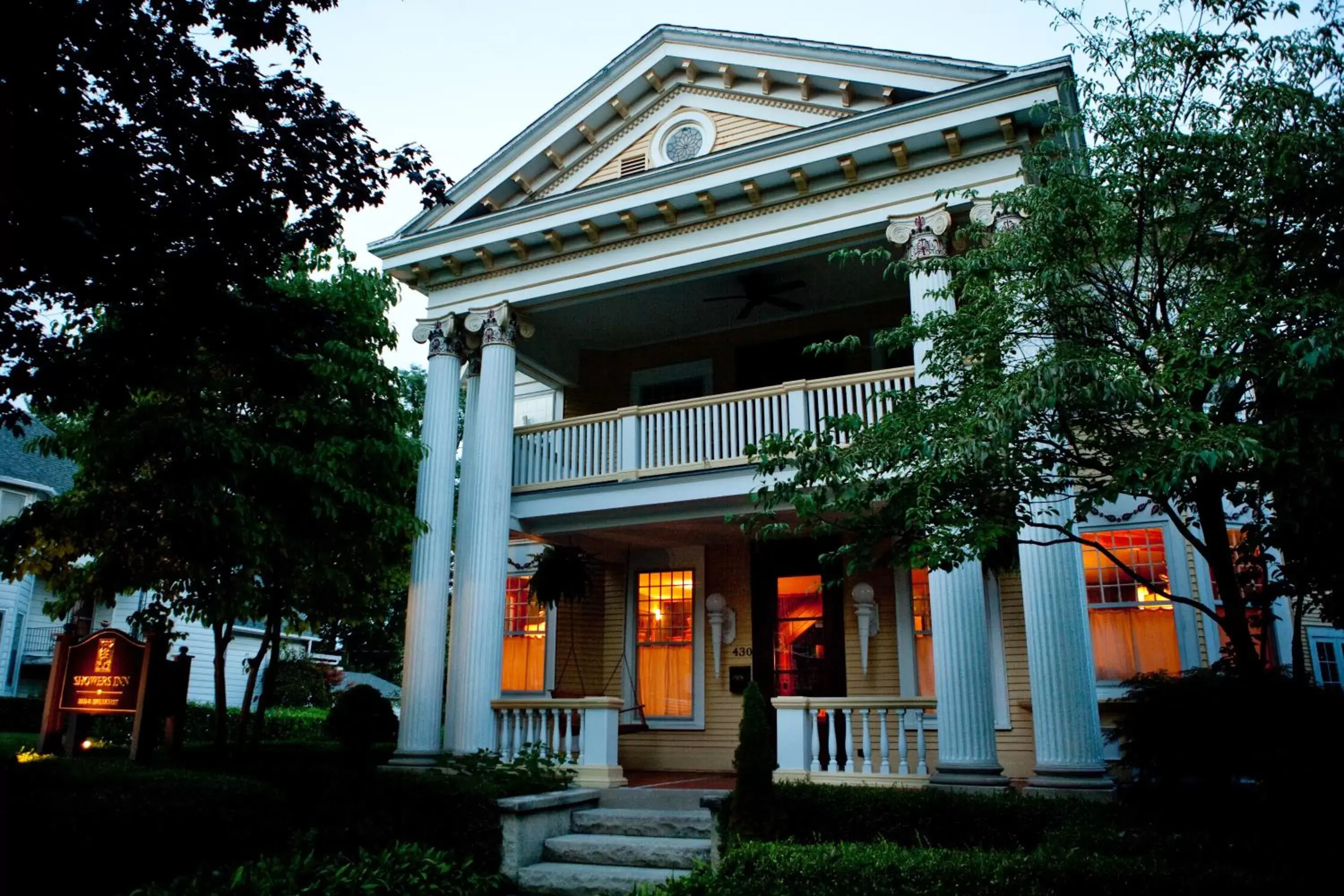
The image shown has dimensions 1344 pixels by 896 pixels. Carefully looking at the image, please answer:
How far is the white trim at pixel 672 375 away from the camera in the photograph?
14594 millimetres

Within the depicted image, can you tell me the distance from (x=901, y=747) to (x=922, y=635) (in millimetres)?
2549

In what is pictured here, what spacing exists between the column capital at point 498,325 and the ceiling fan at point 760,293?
268 cm

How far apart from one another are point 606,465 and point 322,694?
25.2 meters

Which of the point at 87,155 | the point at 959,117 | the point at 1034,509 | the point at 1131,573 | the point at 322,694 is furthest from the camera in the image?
the point at 322,694

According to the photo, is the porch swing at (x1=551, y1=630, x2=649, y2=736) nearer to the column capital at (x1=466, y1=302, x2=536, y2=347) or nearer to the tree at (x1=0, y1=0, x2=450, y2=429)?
the column capital at (x1=466, y1=302, x2=536, y2=347)

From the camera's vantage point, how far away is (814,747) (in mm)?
10047

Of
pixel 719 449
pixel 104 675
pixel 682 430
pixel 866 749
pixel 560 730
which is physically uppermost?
pixel 682 430

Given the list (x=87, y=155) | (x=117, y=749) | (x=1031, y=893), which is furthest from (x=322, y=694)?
(x=1031, y=893)

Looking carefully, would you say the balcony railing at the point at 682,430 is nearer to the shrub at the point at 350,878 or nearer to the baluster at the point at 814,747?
the baluster at the point at 814,747

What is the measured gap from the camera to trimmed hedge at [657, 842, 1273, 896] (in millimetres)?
5469

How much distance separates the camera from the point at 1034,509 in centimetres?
893

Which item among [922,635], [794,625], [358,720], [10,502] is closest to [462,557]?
[358,720]

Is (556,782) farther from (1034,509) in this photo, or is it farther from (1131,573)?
(1131,573)

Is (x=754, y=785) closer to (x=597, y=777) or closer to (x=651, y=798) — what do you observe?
(x=651, y=798)
